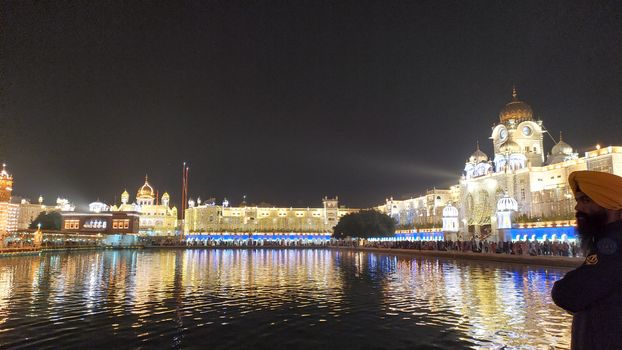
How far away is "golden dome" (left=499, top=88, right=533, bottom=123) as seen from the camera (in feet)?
208

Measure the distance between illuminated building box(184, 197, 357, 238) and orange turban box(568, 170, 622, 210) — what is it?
115m

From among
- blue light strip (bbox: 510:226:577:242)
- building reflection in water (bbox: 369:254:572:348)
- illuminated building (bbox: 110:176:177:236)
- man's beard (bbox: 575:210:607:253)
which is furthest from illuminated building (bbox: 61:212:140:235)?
man's beard (bbox: 575:210:607:253)

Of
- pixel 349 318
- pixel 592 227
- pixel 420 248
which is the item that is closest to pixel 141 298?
pixel 349 318

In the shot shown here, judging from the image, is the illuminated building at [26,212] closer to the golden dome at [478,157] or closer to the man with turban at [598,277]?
the golden dome at [478,157]

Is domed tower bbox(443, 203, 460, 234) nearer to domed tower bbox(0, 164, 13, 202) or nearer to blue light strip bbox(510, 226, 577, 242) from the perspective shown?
blue light strip bbox(510, 226, 577, 242)

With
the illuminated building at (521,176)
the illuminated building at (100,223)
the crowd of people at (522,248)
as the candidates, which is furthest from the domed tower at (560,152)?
the illuminated building at (100,223)

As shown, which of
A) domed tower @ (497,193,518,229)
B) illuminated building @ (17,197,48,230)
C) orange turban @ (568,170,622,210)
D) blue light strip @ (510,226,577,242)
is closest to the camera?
orange turban @ (568,170,622,210)

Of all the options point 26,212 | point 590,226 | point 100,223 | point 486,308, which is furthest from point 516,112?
point 26,212

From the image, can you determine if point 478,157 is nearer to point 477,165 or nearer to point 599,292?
point 477,165

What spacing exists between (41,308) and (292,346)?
327 inches

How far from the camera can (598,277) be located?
2.62 metres

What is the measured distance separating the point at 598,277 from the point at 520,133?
66.0 meters

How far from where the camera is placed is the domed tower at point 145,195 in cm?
12069

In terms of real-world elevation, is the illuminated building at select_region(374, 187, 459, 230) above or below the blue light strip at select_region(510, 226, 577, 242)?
above
